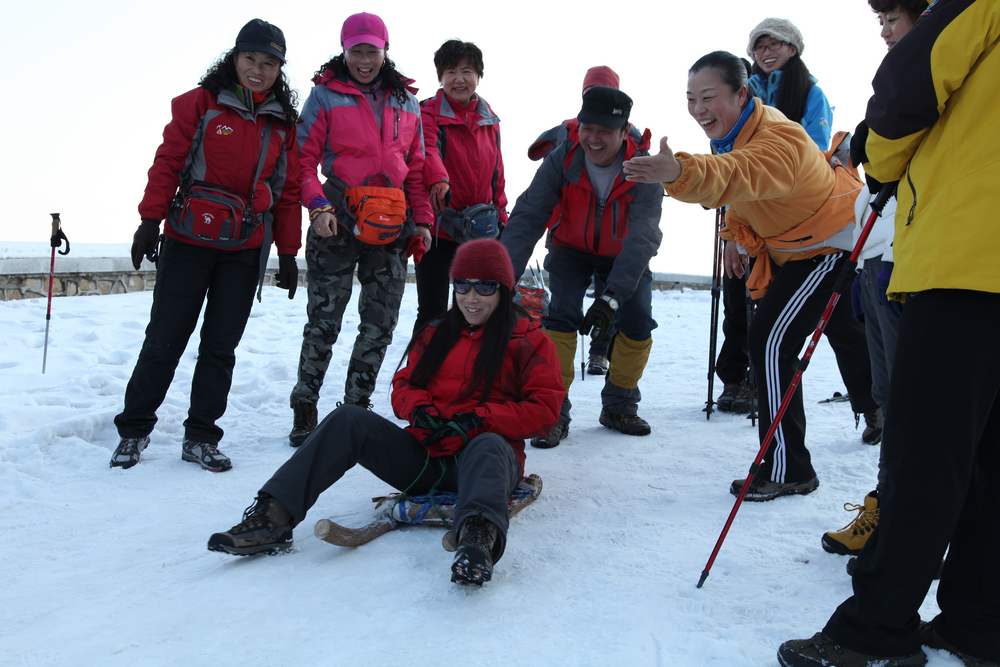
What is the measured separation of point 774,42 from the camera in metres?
4.94

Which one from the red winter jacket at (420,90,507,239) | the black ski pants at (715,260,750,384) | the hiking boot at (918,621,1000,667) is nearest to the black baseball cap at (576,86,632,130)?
the red winter jacket at (420,90,507,239)

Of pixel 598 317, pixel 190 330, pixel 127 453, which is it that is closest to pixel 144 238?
pixel 190 330

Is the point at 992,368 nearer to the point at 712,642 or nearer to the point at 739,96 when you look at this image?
the point at 712,642

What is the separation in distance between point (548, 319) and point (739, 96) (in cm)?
174

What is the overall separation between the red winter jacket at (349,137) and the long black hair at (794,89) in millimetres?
2107

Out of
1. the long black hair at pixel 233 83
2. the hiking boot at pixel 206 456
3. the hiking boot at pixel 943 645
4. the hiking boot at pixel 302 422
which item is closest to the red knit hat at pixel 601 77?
the long black hair at pixel 233 83

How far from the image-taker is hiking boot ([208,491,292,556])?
2.78 meters

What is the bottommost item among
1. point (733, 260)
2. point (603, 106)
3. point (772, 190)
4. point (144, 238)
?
point (144, 238)

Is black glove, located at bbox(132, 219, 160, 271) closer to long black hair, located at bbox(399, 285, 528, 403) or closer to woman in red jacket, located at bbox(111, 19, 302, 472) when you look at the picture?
woman in red jacket, located at bbox(111, 19, 302, 472)

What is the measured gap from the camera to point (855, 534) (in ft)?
9.10

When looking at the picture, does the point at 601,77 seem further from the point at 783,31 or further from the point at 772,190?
the point at 772,190

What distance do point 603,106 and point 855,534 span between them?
2.34m

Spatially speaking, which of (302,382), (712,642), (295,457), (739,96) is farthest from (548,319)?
(712,642)

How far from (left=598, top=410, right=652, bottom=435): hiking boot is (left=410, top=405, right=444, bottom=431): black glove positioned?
1803 mm
